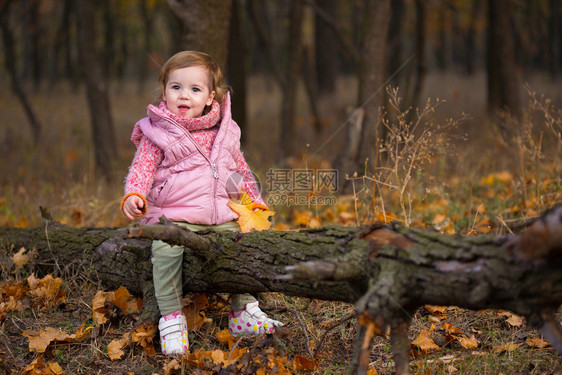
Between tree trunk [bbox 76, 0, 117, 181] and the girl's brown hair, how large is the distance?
14.8ft

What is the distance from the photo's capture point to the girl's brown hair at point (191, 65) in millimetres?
2787

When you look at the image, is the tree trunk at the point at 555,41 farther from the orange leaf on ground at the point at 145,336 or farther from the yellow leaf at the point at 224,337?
the orange leaf on ground at the point at 145,336

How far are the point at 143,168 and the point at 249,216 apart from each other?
2.12ft

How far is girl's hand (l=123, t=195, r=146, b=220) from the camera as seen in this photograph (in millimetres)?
2521

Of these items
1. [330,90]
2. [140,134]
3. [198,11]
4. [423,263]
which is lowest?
[330,90]

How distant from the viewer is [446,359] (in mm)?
2447

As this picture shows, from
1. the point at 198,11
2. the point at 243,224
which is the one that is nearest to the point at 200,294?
the point at 243,224

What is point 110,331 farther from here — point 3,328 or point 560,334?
point 560,334

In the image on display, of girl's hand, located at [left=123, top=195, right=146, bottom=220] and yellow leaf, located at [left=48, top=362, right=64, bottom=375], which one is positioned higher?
girl's hand, located at [left=123, top=195, right=146, bottom=220]

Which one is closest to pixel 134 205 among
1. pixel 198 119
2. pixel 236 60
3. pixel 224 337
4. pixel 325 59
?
pixel 198 119

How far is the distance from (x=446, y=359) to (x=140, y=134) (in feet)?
6.66

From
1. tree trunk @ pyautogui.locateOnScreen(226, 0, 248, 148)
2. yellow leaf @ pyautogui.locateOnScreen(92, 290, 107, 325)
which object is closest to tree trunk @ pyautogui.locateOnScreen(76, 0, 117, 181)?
tree trunk @ pyautogui.locateOnScreen(226, 0, 248, 148)

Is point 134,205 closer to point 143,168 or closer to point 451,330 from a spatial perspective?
point 143,168

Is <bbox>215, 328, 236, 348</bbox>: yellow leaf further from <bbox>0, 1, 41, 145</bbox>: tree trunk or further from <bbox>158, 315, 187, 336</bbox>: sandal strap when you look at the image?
<bbox>0, 1, 41, 145</bbox>: tree trunk
